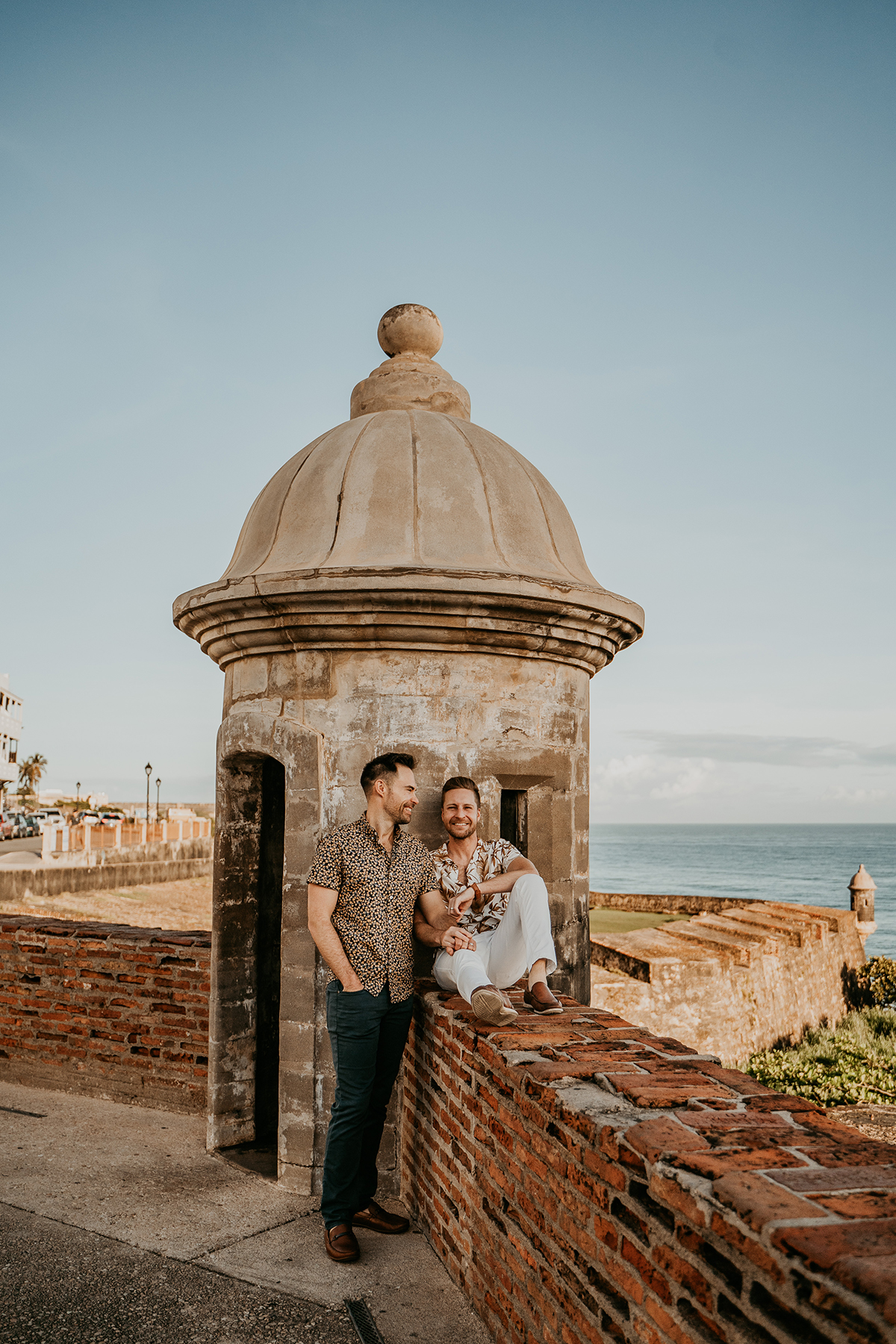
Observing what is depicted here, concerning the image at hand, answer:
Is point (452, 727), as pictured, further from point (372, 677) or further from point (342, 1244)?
point (342, 1244)

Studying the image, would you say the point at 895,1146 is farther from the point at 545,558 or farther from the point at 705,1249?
the point at 545,558

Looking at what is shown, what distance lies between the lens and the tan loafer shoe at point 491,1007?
323 cm

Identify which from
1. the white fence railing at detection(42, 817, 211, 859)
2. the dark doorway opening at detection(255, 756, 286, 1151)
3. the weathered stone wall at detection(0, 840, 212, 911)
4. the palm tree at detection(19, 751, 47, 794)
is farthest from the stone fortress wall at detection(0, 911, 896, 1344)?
the palm tree at detection(19, 751, 47, 794)

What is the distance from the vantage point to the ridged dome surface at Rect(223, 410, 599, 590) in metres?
4.65

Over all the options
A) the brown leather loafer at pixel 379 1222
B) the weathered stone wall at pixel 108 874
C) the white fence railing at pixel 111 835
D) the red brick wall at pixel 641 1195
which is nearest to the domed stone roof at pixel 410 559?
the red brick wall at pixel 641 1195

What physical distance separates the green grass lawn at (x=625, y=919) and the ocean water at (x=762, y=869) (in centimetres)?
1340

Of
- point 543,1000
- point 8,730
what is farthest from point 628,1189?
point 8,730

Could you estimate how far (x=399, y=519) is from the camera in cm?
471

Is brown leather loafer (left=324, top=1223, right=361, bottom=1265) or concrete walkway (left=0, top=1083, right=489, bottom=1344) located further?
brown leather loafer (left=324, top=1223, right=361, bottom=1265)

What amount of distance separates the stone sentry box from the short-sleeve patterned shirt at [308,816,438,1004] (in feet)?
2.59

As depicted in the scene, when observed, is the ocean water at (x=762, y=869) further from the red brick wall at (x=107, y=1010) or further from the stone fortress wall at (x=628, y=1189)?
the stone fortress wall at (x=628, y=1189)

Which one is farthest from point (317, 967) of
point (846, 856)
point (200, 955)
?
point (846, 856)

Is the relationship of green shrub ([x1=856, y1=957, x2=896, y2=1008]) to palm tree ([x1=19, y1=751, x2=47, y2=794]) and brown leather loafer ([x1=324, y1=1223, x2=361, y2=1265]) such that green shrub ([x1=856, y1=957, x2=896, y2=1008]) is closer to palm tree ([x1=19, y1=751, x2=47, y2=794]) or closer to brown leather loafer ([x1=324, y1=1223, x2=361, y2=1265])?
brown leather loafer ([x1=324, y1=1223, x2=361, y2=1265])

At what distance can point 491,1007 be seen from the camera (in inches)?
127
